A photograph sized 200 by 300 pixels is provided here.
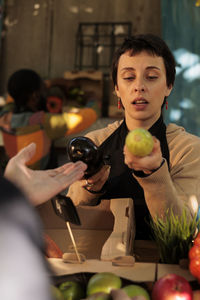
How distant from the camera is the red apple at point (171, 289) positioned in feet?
2.01

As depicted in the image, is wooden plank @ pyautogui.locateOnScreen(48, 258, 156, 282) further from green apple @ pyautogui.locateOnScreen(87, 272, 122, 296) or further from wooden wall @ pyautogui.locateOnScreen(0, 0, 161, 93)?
wooden wall @ pyautogui.locateOnScreen(0, 0, 161, 93)

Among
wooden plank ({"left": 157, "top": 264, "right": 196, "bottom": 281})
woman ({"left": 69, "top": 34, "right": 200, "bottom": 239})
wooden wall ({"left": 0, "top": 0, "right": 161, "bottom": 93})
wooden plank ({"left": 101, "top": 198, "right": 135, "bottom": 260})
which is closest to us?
wooden plank ({"left": 157, "top": 264, "right": 196, "bottom": 281})

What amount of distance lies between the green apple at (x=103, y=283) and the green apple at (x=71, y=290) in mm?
21

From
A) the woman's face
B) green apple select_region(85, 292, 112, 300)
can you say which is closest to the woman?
the woman's face

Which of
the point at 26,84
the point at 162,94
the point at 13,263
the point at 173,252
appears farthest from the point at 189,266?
the point at 26,84

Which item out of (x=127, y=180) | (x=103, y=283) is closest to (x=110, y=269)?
(x=103, y=283)

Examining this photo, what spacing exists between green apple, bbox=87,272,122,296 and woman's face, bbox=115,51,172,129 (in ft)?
2.16

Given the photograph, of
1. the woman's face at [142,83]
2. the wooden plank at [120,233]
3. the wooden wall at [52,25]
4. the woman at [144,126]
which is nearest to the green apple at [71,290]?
the wooden plank at [120,233]

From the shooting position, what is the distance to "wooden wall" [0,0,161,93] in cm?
403

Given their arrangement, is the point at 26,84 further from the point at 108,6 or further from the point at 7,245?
the point at 7,245

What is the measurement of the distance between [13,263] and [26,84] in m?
2.50

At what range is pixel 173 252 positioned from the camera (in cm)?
81

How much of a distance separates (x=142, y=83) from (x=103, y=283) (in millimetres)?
708

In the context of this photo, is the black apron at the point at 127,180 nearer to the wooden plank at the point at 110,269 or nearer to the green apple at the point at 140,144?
the green apple at the point at 140,144
